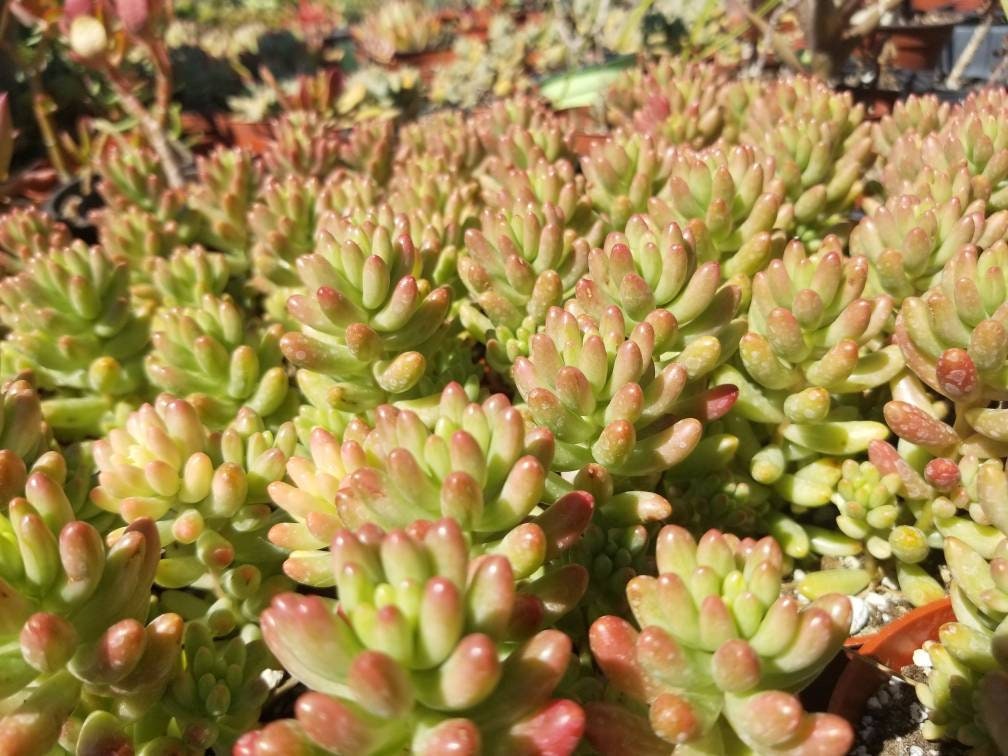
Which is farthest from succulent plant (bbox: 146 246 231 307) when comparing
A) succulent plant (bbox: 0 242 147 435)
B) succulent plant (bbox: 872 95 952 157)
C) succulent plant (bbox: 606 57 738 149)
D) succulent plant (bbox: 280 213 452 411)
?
succulent plant (bbox: 872 95 952 157)

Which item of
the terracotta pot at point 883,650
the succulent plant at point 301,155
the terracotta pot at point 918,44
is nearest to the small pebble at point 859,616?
the terracotta pot at point 883,650

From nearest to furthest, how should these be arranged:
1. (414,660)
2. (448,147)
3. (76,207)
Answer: (414,660) → (448,147) → (76,207)

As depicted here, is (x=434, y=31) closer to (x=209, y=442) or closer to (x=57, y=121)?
(x=57, y=121)

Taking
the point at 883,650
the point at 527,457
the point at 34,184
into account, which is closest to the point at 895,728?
the point at 883,650

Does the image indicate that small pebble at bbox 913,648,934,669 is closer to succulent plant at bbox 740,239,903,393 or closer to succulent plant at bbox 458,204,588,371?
succulent plant at bbox 740,239,903,393

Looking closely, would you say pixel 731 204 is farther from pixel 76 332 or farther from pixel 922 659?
pixel 76 332

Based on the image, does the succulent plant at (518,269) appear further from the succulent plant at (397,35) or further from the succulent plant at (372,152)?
the succulent plant at (397,35)
